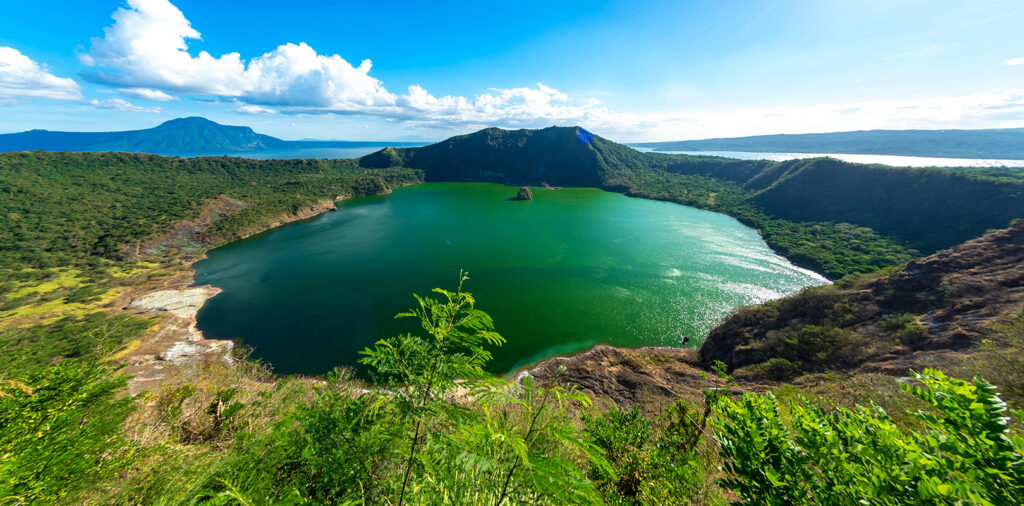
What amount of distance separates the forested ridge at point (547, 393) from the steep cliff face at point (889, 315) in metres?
0.14

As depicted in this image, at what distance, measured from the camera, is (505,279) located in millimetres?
42375

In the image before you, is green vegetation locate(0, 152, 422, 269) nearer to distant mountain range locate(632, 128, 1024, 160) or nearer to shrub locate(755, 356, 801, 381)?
shrub locate(755, 356, 801, 381)

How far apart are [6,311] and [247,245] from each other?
26831 mm

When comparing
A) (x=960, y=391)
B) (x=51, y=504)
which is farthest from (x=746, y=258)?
(x=51, y=504)

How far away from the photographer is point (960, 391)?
7.57ft

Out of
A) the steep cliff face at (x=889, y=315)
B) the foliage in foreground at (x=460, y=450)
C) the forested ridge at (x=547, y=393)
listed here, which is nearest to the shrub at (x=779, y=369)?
the forested ridge at (x=547, y=393)

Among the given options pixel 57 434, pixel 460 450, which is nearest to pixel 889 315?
pixel 460 450

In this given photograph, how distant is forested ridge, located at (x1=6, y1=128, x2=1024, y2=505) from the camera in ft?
8.76

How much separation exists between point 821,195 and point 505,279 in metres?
75.7

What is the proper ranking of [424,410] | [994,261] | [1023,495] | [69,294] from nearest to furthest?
[1023,495], [424,410], [994,261], [69,294]

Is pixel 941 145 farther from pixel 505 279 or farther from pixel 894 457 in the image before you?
pixel 894 457

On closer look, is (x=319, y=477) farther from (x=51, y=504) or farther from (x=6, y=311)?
(x=6, y=311)

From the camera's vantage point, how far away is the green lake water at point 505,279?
29750mm

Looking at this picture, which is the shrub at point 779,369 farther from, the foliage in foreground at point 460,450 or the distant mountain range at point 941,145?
the distant mountain range at point 941,145
